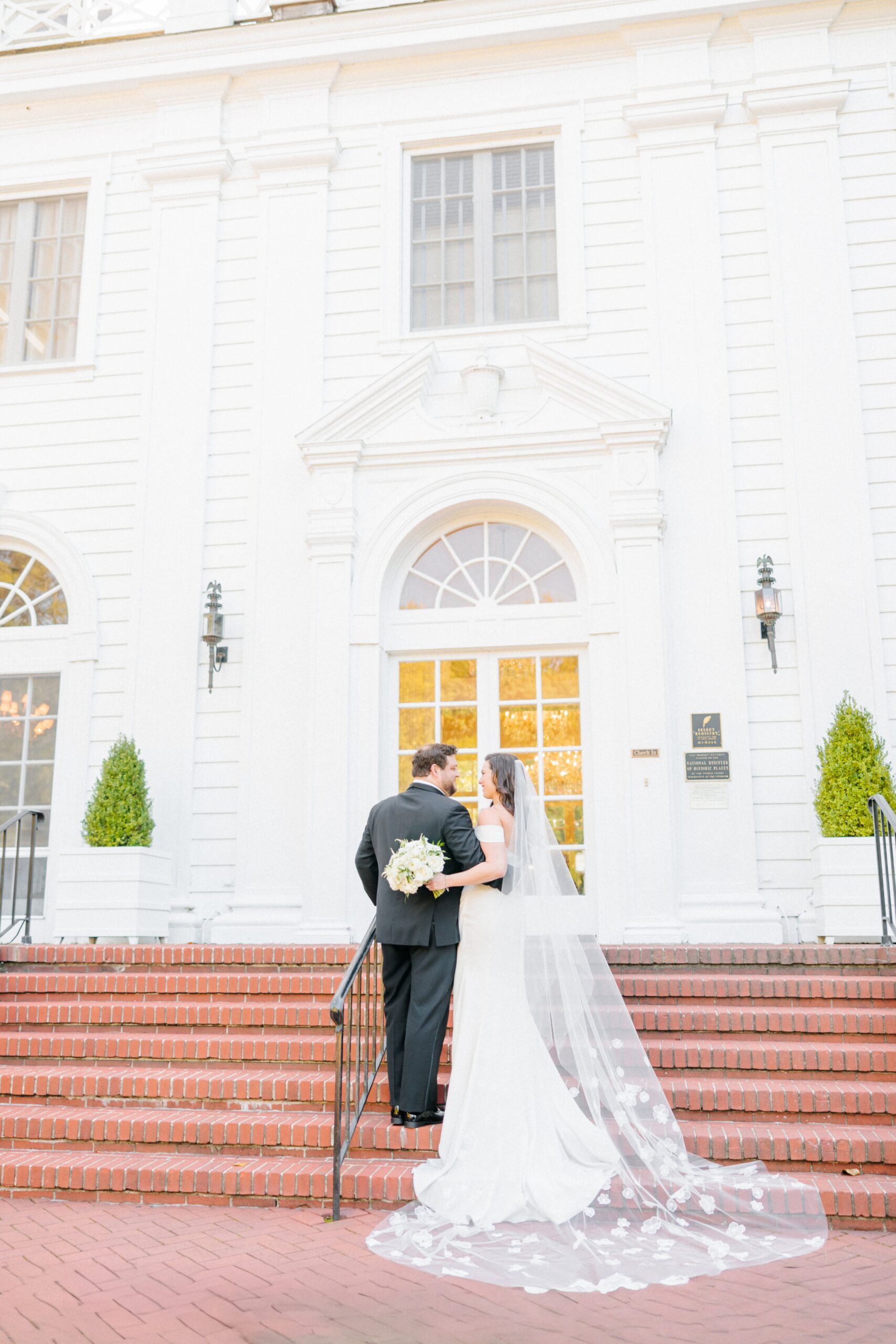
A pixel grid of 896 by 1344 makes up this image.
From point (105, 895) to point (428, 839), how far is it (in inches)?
155

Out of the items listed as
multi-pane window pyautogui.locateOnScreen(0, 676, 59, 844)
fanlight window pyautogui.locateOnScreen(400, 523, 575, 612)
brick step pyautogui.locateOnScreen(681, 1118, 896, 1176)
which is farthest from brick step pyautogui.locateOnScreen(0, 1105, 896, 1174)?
fanlight window pyautogui.locateOnScreen(400, 523, 575, 612)

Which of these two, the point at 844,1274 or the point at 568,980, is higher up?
the point at 568,980

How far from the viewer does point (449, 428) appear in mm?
9469

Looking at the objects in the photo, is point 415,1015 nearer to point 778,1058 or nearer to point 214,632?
point 778,1058

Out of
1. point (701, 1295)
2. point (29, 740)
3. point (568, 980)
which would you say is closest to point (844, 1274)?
point (701, 1295)

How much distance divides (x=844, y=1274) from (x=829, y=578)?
579cm

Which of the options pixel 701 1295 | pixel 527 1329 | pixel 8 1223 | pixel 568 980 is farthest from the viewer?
pixel 568 980

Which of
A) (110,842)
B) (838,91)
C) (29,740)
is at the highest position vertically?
(838,91)

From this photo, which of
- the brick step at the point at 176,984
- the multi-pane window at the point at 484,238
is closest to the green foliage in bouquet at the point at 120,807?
the brick step at the point at 176,984

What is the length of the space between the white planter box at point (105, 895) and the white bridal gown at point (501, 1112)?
3887 millimetres

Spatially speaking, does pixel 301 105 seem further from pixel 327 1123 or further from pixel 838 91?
pixel 327 1123

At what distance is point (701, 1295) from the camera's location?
3617mm

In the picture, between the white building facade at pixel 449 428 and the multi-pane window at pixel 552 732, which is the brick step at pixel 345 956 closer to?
the white building facade at pixel 449 428

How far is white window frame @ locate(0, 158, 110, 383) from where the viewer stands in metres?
10.4
